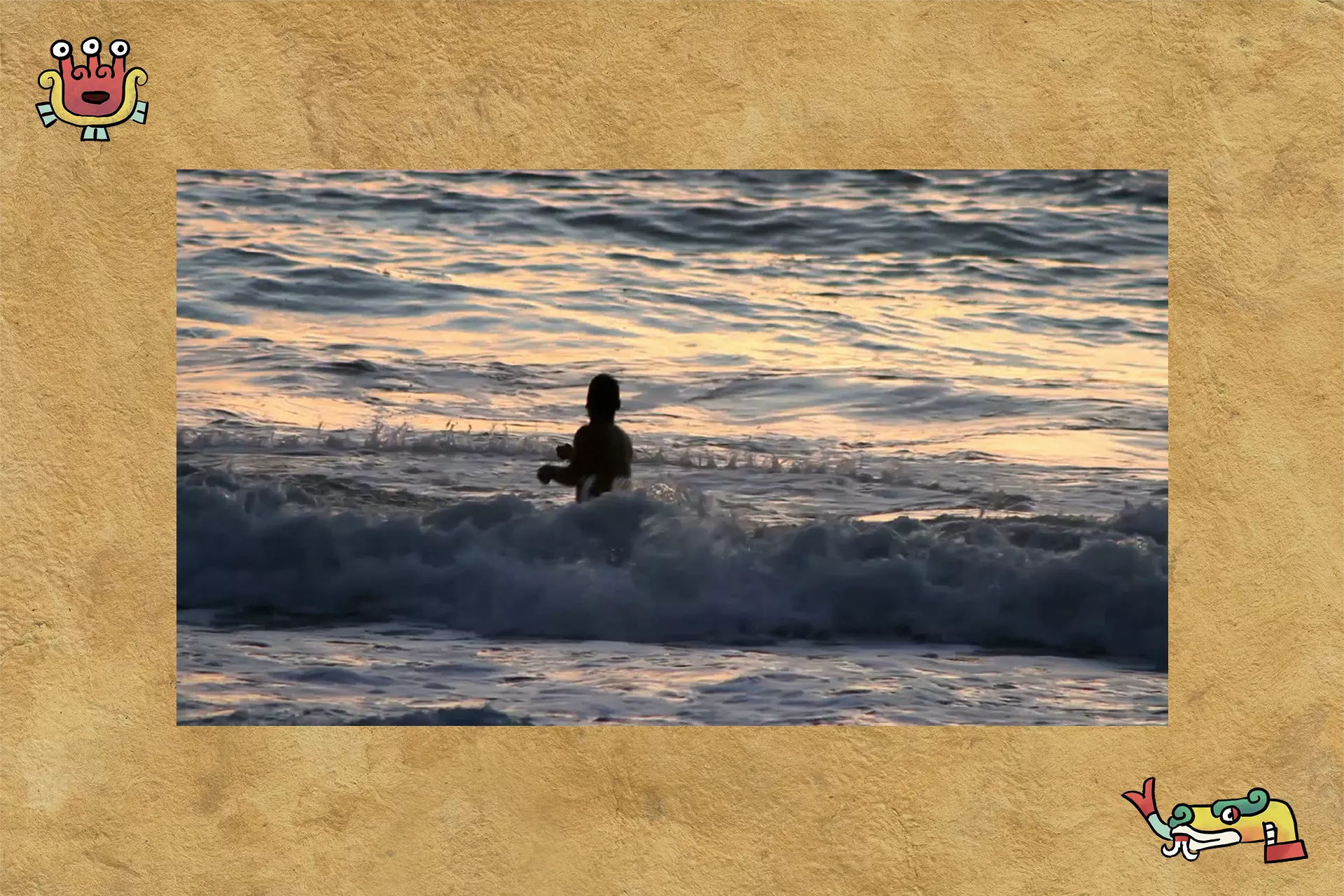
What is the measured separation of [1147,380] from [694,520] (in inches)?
61.3

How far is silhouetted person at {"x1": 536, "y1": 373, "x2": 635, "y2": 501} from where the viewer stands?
4395mm

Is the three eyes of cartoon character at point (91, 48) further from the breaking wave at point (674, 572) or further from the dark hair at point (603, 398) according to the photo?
the dark hair at point (603, 398)

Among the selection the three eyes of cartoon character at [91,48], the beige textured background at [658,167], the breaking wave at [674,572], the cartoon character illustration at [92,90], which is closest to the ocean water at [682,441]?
the breaking wave at [674,572]

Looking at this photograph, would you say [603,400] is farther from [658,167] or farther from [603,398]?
[658,167]

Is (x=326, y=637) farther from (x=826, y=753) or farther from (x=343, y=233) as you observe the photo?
(x=826, y=753)

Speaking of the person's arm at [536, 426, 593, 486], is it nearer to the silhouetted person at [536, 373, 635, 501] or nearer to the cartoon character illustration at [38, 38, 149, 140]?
the silhouetted person at [536, 373, 635, 501]

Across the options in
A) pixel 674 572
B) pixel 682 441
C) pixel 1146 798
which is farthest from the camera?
pixel 682 441

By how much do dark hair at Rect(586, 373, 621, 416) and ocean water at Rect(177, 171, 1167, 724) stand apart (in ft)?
0.12

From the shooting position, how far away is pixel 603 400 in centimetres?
440

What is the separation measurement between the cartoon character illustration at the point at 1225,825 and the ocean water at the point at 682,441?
0.31m

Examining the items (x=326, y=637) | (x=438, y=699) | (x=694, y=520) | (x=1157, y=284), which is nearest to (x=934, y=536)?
(x=694, y=520)

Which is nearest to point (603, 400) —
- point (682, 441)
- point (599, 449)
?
point (599, 449)

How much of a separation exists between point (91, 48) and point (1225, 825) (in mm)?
4270

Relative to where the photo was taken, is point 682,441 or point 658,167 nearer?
point 658,167
